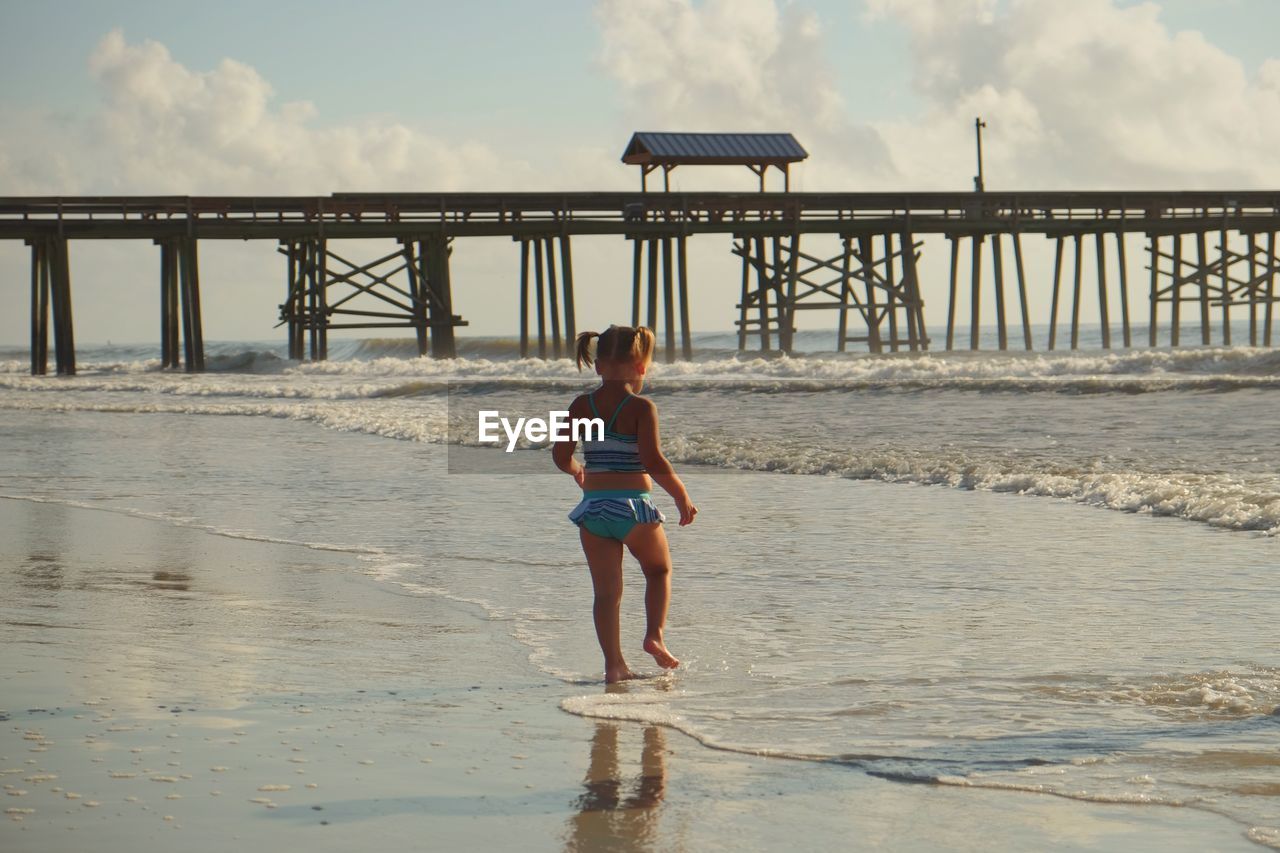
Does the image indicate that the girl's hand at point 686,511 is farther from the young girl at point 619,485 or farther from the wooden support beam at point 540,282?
the wooden support beam at point 540,282

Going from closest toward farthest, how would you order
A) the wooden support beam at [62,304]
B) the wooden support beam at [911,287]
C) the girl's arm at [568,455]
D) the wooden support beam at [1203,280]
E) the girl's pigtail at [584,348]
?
the girl's pigtail at [584,348]
the girl's arm at [568,455]
the wooden support beam at [62,304]
the wooden support beam at [911,287]
the wooden support beam at [1203,280]

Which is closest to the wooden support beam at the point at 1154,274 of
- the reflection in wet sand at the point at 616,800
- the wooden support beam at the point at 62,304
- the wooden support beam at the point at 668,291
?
the wooden support beam at the point at 668,291

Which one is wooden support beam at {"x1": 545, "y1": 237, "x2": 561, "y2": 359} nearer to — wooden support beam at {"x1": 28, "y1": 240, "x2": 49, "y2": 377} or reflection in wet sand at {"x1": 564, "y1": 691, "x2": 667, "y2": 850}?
wooden support beam at {"x1": 28, "y1": 240, "x2": 49, "y2": 377}

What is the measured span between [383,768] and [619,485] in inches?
56.8

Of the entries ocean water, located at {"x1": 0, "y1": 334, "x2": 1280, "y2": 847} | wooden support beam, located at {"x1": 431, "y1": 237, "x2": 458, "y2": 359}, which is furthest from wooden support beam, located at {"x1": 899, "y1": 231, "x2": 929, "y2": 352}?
ocean water, located at {"x1": 0, "y1": 334, "x2": 1280, "y2": 847}

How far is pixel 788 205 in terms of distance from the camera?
104 feet

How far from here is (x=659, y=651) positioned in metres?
4.75

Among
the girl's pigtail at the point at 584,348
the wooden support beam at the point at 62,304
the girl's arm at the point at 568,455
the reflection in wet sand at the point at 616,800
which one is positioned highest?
the wooden support beam at the point at 62,304

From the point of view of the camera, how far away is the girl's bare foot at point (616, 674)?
→ 4641 millimetres

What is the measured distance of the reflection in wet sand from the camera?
3.05 m

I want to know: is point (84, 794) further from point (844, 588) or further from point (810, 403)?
point (810, 403)

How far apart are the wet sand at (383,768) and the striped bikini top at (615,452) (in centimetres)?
66

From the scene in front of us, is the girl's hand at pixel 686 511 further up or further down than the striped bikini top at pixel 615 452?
further down

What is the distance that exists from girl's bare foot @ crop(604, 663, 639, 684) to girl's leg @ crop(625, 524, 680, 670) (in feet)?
0.34
